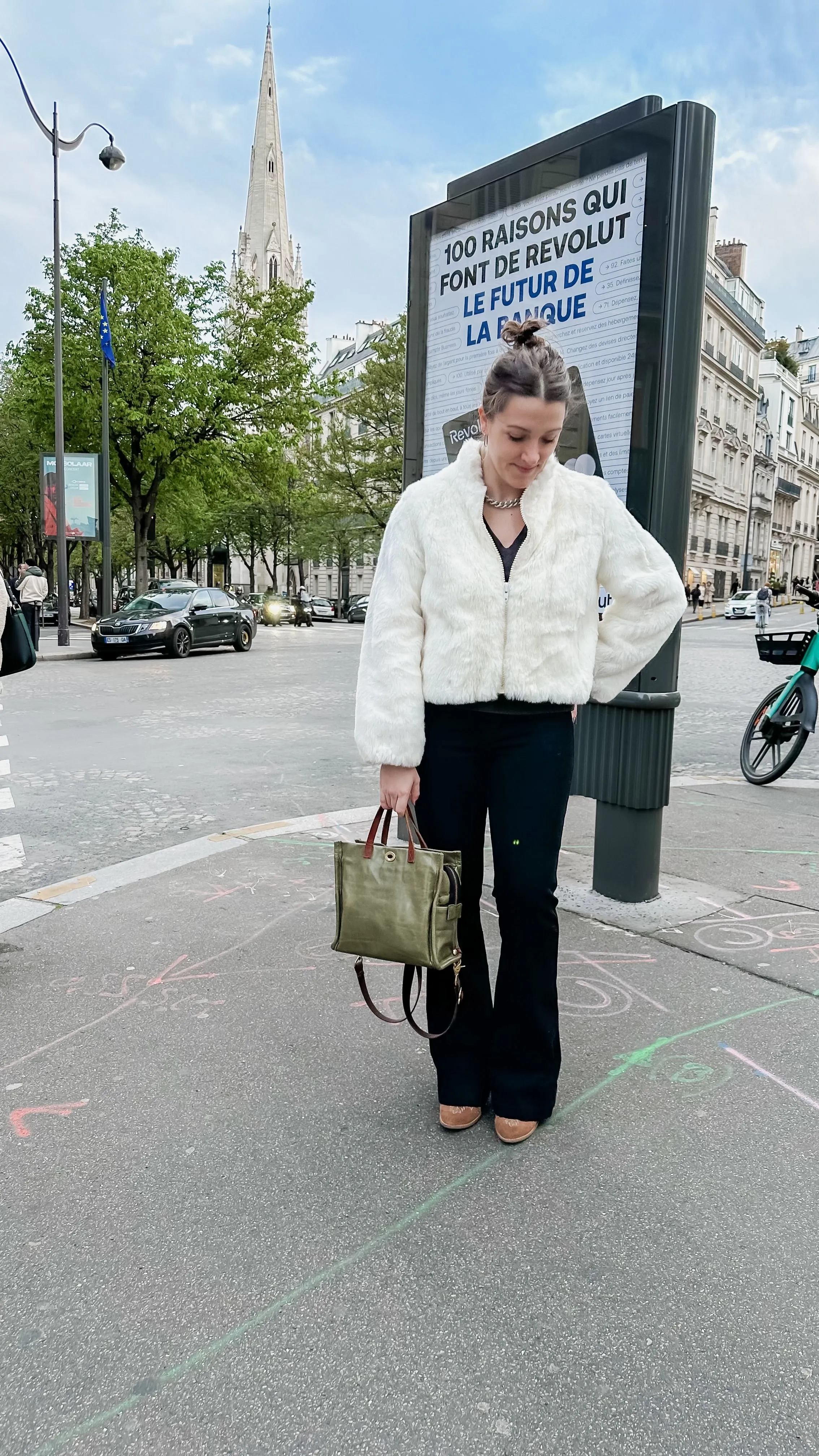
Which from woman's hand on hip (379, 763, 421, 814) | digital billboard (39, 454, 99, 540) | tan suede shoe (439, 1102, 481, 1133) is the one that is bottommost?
tan suede shoe (439, 1102, 481, 1133)

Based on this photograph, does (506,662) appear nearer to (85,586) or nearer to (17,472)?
(85,586)

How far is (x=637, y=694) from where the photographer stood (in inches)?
152

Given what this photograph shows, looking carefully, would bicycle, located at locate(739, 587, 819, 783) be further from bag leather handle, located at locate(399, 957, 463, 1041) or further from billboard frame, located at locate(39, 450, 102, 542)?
billboard frame, located at locate(39, 450, 102, 542)

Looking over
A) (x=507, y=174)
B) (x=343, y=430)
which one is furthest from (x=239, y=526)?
(x=507, y=174)

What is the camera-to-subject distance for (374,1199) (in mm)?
2201

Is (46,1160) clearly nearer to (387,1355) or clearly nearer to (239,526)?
(387,1355)

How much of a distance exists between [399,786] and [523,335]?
40.5 inches

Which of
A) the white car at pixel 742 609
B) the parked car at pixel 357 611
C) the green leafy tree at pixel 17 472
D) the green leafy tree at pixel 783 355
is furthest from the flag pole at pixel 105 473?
the green leafy tree at pixel 783 355

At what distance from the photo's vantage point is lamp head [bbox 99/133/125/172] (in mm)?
21094

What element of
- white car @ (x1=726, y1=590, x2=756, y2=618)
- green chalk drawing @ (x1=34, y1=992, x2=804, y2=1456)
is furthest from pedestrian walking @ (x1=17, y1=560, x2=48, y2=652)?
white car @ (x1=726, y1=590, x2=756, y2=618)

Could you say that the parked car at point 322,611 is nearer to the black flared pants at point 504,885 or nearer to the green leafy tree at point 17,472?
the green leafy tree at point 17,472

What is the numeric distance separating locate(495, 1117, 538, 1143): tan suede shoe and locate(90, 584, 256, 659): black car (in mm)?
16813

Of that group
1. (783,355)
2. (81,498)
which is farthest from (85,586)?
(783,355)

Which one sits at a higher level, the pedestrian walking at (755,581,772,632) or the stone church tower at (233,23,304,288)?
the stone church tower at (233,23,304,288)
